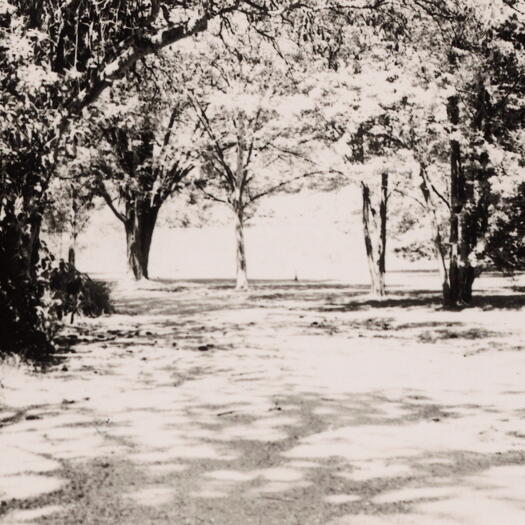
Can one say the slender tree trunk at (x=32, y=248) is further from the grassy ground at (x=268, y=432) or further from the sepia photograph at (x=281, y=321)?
the grassy ground at (x=268, y=432)

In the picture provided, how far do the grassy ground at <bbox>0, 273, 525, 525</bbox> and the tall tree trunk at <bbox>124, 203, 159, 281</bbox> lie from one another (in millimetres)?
19371

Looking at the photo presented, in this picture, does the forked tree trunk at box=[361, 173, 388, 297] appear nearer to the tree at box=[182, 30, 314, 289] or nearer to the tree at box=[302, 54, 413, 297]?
the tree at box=[302, 54, 413, 297]

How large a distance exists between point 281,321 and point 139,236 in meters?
17.4

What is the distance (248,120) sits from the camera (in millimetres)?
26328

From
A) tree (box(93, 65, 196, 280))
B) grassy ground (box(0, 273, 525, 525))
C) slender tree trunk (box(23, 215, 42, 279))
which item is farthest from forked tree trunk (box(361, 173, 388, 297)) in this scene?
slender tree trunk (box(23, 215, 42, 279))

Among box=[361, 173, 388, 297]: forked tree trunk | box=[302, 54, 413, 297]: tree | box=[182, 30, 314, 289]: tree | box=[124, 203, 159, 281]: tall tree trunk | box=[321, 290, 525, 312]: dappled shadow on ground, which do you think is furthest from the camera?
box=[124, 203, 159, 281]: tall tree trunk

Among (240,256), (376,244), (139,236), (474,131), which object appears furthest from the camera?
(139,236)

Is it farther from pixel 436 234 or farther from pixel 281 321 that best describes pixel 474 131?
pixel 281 321

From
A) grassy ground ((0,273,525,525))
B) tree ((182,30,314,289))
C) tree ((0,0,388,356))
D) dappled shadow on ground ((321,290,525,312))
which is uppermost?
tree ((182,30,314,289))

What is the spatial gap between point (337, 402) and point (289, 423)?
39.7 inches

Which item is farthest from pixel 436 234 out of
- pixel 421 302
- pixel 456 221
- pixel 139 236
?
pixel 139 236

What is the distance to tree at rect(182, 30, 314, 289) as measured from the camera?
22.9m

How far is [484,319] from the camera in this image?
15.5 m

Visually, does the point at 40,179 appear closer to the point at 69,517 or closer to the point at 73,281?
the point at 73,281
